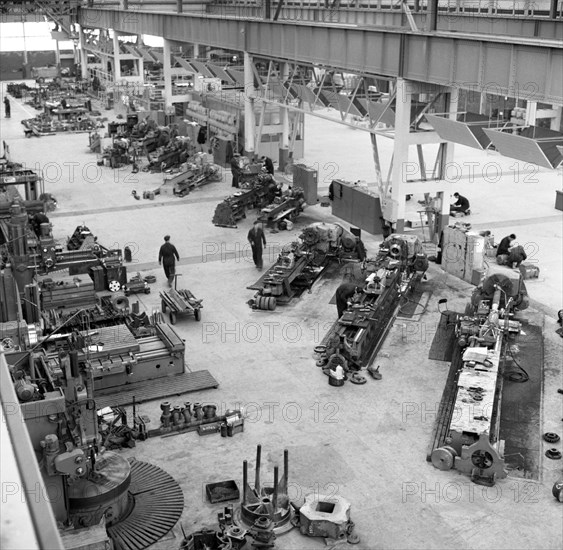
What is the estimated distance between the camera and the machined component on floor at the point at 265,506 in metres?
8.84

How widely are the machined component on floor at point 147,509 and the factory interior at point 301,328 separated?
28mm

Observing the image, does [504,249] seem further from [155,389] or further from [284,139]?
[284,139]

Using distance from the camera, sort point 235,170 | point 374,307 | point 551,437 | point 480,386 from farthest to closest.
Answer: point 235,170, point 374,307, point 480,386, point 551,437

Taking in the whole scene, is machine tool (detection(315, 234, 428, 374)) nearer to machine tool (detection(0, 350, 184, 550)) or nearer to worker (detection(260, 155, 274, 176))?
machine tool (detection(0, 350, 184, 550))

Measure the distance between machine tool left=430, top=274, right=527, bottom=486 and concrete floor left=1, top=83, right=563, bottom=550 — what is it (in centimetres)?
24

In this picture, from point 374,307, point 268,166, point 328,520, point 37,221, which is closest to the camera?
point 328,520

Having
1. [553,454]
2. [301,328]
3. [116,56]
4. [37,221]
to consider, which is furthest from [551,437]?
[116,56]

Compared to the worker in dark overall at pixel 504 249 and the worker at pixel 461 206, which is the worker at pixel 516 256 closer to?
the worker in dark overall at pixel 504 249

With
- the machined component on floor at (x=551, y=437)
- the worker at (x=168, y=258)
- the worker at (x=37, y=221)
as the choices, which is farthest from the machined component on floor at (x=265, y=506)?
the worker at (x=37, y=221)

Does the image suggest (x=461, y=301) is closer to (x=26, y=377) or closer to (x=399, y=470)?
(x=399, y=470)

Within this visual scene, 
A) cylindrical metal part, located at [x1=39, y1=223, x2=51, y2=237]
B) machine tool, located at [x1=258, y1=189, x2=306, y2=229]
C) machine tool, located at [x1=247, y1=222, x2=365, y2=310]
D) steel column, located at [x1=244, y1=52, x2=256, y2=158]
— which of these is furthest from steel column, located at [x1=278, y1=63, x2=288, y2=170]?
cylindrical metal part, located at [x1=39, y1=223, x2=51, y2=237]

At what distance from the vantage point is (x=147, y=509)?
30.0 ft

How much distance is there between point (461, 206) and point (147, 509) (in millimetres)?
14518

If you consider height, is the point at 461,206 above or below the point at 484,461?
above
